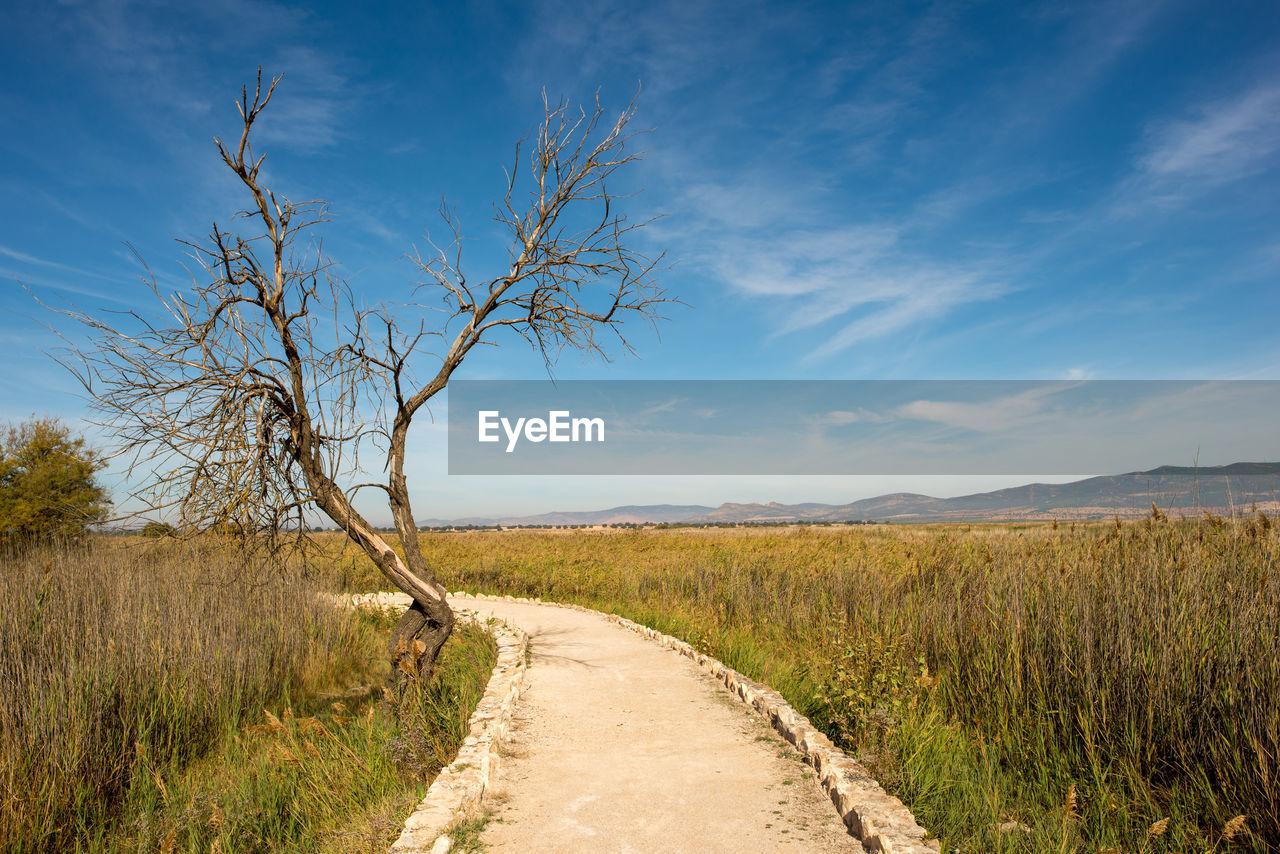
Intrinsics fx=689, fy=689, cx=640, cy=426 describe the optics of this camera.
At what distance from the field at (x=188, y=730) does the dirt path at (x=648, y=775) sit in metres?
0.78

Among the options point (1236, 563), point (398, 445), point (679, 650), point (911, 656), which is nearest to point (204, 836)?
point (398, 445)

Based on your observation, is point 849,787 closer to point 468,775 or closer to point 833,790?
point 833,790

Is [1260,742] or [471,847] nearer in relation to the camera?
[471,847]

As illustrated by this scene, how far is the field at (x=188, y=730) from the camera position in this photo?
17.0ft

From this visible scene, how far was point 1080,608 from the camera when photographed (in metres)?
6.15

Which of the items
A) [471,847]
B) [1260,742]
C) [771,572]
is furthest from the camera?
[771,572]

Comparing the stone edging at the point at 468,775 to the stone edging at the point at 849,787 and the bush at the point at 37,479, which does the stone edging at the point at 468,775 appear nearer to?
the stone edging at the point at 849,787

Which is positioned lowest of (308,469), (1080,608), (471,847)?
(471,847)

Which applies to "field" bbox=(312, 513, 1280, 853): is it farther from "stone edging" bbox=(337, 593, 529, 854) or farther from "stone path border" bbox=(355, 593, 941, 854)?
"stone edging" bbox=(337, 593, 529, 854)

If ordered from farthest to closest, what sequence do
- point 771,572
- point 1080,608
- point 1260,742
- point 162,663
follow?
point 771,572, point 162,663, point 1080,608, point 1260,742

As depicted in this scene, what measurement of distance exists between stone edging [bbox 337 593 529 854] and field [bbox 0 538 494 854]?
0.78 feet

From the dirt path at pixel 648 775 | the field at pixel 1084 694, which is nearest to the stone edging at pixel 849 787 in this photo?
the dirt path at pixel 648 775

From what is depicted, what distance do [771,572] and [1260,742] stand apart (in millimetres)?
10304

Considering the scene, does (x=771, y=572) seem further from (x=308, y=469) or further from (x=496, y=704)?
(x=308, y=469)
